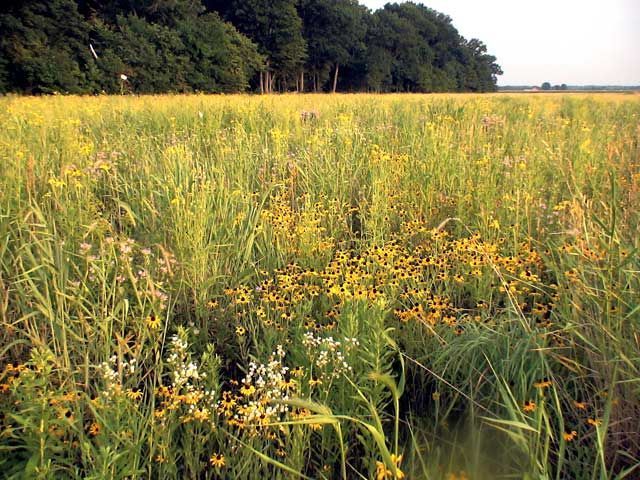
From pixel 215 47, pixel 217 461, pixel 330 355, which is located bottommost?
pixel 217 461

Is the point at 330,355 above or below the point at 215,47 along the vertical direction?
below

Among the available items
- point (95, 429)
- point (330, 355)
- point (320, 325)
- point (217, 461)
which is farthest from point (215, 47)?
point (217, 461)

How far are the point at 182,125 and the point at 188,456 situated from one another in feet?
16.1

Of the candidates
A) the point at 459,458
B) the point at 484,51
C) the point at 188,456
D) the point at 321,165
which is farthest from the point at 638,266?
the point at 484,51

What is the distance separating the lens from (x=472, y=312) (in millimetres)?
2211

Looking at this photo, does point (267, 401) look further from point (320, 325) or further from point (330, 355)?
point (320, 325)

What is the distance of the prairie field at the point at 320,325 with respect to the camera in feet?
4.46

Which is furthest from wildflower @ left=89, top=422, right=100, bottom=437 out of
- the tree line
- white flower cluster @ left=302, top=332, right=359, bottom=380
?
the tree line

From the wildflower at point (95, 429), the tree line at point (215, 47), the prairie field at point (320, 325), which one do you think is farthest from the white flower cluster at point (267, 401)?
the tree line at point (215, 47)

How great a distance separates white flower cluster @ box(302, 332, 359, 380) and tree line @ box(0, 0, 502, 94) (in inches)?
293

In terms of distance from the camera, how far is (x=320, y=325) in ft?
6.48

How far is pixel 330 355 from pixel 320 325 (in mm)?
311

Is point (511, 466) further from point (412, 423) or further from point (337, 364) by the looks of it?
point (337, 364)

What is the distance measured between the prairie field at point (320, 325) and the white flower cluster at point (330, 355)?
0.01 metres
